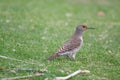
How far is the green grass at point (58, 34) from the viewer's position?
13.3 meters

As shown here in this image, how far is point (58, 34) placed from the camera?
63.2 feet

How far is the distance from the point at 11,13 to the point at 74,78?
11889 mm

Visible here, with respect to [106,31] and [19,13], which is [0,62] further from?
[19,13]

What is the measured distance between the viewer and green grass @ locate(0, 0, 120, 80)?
1328 centimetres

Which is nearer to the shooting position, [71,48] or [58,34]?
[71,48]

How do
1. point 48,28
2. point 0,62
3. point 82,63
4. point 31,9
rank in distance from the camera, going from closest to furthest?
point 0,62
point 82,63
point 48,28
point 31,9

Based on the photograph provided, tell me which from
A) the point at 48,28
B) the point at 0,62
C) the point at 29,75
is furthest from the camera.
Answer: the point at 48,28

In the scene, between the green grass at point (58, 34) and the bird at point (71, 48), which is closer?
the green grass at point (58, 34)

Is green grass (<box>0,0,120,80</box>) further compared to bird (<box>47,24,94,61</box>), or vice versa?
bird (<box>47,24,94,61</box>)

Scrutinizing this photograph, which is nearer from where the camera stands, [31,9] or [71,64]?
[71,64]

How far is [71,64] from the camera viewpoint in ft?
44.9

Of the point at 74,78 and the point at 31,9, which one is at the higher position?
the point at 31,9

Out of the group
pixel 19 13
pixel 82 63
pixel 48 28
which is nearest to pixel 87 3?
pixel 19 13

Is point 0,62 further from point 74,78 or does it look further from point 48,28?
point 48,28
